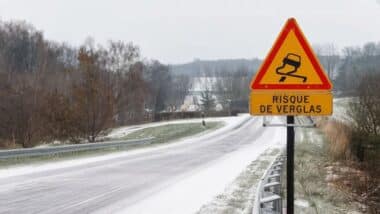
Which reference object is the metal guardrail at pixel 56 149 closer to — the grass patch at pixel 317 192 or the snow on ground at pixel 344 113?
the grass patch at pixel 317 192

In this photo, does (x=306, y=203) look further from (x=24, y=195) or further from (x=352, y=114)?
(x=352, y=114)

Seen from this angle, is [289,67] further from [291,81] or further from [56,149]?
[56,149]

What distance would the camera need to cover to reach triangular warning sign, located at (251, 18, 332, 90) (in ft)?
19.2

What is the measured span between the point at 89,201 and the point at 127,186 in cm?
290

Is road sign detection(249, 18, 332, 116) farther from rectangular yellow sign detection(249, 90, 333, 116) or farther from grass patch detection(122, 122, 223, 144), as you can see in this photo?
grass patch detection(122, 122, 223, 144)

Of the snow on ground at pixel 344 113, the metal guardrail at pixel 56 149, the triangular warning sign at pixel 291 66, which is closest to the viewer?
the triangular warning sign at pixel 291 66

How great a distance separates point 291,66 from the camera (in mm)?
5949

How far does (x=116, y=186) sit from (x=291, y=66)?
9586mm

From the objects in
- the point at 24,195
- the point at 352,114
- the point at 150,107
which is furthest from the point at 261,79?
the point at 150,107

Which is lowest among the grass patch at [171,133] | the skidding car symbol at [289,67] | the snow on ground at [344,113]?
the grass patch at [171,133]

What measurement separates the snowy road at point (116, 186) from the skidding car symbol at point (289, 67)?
5.77 m

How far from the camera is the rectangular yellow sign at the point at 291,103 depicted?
5.90 meters

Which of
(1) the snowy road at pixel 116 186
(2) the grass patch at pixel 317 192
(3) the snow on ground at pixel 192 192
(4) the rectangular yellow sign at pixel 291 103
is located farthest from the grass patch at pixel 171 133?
(4) the rectangular yellow sign at pixel 291 103

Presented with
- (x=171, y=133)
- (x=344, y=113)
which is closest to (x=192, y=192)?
(x=344, y=113)
